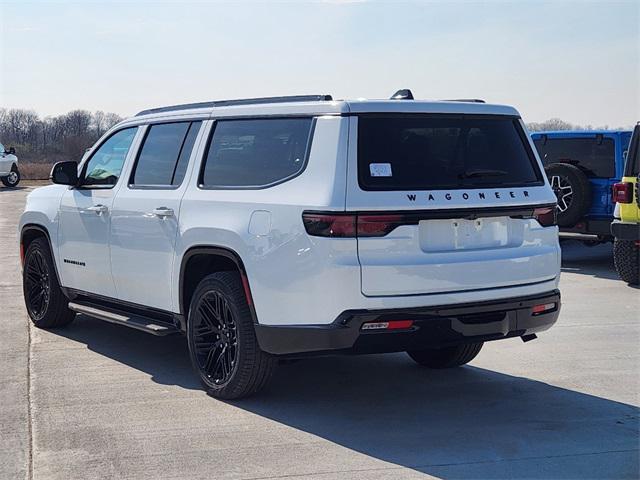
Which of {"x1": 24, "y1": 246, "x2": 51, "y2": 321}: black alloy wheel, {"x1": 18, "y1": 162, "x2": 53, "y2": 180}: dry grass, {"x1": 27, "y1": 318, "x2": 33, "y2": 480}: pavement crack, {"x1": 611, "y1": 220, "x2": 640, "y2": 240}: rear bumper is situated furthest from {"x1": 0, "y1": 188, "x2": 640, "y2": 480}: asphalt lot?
{"x1": 18, "y1": 162, "x2": 53, "y2": 180}: dry grass

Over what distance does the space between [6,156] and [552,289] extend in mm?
30608

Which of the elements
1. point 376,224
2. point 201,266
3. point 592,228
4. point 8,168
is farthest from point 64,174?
point 8,168

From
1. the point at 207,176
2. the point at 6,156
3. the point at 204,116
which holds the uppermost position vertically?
the point at 204,116

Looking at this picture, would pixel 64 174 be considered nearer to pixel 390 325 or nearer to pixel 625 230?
pixel 390 325

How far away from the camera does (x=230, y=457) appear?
4.79 metres

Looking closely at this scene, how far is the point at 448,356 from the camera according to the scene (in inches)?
261

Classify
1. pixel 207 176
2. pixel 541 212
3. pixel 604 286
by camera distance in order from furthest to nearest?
pixel 604 286 → pixel 207 176 → pixel 541 212

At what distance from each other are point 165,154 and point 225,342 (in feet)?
5.24

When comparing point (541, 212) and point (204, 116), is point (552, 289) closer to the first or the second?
point (541, 212)

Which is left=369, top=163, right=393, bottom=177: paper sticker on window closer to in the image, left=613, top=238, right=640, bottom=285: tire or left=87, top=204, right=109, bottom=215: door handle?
left=87, top=204, right=109, bottom=215: door handle

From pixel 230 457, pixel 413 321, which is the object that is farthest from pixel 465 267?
Answer: pixel 230 457

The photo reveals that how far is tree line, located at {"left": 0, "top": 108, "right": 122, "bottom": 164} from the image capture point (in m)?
36.5

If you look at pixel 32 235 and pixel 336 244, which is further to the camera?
pixel 32 235

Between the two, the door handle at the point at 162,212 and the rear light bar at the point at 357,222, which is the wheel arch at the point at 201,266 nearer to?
the door handle at the point at 162,212
